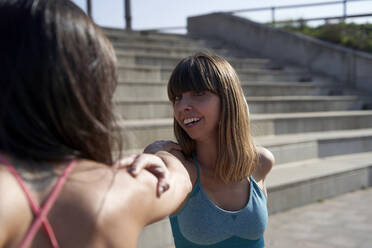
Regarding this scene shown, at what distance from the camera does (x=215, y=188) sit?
1.85 metres

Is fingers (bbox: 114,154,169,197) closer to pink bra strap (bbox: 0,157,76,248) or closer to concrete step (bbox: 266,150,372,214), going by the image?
pink bra strap (bbox: 0,157,76,248)

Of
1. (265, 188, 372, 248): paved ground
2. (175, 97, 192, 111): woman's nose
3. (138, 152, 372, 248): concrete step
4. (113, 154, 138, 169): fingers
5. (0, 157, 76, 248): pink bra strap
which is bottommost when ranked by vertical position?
(265, 188, 372, 248): paved ground

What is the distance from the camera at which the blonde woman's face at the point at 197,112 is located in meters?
1.76

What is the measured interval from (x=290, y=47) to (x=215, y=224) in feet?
28.2

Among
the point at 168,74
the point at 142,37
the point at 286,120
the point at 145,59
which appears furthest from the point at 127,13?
the point at 286,120

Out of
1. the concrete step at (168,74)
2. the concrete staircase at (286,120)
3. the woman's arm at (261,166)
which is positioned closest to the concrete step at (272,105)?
the concrete staircase at (286,120)

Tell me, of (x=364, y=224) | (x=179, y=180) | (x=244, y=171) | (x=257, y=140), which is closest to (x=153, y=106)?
(x=257, y=140)

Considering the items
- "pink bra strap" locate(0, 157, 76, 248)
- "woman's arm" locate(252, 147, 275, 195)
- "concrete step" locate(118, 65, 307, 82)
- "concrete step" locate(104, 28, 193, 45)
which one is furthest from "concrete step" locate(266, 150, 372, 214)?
"concrete step" locate(104, 28, 193, 45)

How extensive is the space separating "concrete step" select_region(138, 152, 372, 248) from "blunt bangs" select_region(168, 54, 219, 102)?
1.65 metres

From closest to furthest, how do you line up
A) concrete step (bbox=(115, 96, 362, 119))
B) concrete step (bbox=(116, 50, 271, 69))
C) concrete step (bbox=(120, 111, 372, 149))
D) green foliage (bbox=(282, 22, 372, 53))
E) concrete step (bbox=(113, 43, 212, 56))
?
concrete step (bbox=(120, 111, 372, 149)), concrete step (bbox=(115, 96, 362, 119)), concrete step (bbox=(116, 50, 271, 69)), concrete step (bbox=(113, 43, 212, 56)), green foliage (bbox=(282, 22, 372, 53))

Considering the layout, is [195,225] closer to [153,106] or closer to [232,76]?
[232,76]

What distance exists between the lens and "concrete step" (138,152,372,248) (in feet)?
13.3

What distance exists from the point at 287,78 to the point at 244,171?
7.12 meters

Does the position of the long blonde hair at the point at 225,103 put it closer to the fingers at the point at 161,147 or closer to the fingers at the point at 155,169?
the fingers at the point at 161,147
